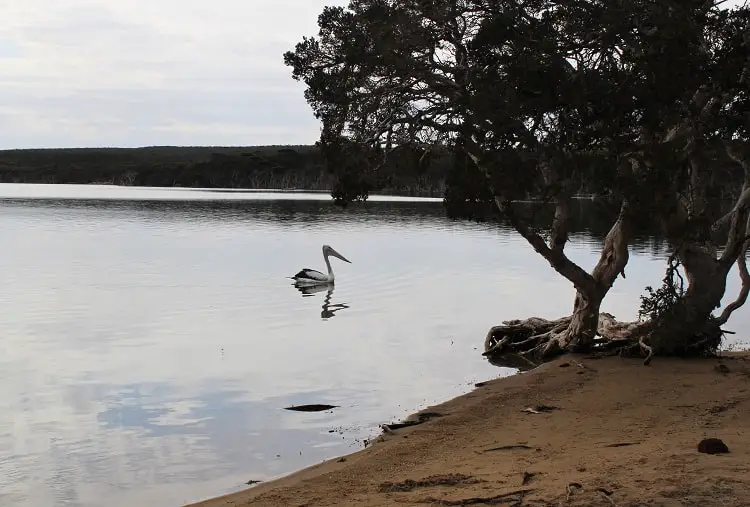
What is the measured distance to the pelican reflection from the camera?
24.5 metres

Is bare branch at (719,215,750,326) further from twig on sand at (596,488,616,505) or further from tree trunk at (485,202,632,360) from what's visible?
twig on sand at (596,488,616,505)

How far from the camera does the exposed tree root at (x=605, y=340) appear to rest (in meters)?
14.9

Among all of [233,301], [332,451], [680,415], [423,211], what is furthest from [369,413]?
[423,211]

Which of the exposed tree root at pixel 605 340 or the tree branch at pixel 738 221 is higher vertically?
the tree branch at pixel 738 221

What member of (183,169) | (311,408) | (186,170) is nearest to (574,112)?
(311,408)

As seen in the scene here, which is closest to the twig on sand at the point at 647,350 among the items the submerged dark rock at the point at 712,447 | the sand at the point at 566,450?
the sand at the point at 566,450

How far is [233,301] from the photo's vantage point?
25906 millimetres

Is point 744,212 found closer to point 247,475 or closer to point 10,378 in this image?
point 247,475

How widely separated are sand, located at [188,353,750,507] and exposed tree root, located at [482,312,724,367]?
364mm

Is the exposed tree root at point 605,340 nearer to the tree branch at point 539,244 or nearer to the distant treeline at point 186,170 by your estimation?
the tree branch at point 539,244

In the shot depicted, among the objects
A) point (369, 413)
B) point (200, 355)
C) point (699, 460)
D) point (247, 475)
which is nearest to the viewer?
point (699, 460)

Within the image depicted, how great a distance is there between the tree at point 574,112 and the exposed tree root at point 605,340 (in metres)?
0.04

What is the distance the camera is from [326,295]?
2847 cm

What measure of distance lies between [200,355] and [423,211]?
64.5 m
